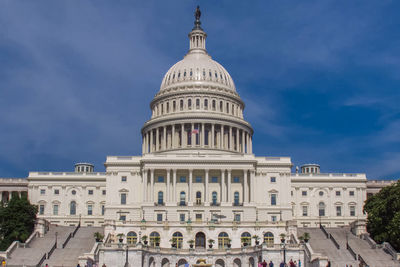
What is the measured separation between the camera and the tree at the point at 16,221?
301ft

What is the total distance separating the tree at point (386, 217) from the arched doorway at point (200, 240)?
2447cm

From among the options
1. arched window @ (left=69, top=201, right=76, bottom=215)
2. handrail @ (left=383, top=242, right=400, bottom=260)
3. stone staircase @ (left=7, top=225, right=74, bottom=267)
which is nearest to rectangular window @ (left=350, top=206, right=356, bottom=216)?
handrail @ (left=383, top=242, right=400, bottom=260)

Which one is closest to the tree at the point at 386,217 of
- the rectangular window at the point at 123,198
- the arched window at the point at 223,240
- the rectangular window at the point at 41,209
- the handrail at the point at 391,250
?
the handrail at the point at 391,250

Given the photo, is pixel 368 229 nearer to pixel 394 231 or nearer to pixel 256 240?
pixel 394 231

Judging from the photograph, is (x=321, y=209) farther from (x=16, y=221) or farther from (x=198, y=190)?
(x=16, y=221)

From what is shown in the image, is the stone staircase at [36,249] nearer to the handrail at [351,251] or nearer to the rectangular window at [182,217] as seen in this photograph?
the rectangular window at [182,217]

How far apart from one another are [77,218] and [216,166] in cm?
3065

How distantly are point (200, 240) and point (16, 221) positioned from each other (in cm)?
2744

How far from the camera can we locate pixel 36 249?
86.0 meters

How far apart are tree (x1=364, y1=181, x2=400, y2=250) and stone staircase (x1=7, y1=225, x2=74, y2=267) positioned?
44.8 metres

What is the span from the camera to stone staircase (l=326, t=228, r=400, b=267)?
265ft

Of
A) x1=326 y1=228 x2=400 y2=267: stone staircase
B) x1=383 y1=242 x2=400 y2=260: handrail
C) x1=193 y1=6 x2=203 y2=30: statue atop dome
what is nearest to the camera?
x1=326 y1=228 x2=400 y2=267: stone staircase

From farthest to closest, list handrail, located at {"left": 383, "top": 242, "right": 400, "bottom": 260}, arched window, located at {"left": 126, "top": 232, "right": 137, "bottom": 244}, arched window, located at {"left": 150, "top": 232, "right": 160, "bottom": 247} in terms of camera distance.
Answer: arched window, located at {"left": 126, "top": 232, "right": 137, "bottom": 244} < arched window, located at {"left": 150, "top": 232, "right": 160, "bottom": 247} < handrail, located at {"left": 383, "top": 242, "right": 400, "bottom": 260}

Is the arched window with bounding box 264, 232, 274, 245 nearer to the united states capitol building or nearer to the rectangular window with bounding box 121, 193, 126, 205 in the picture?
the united states capitol building
